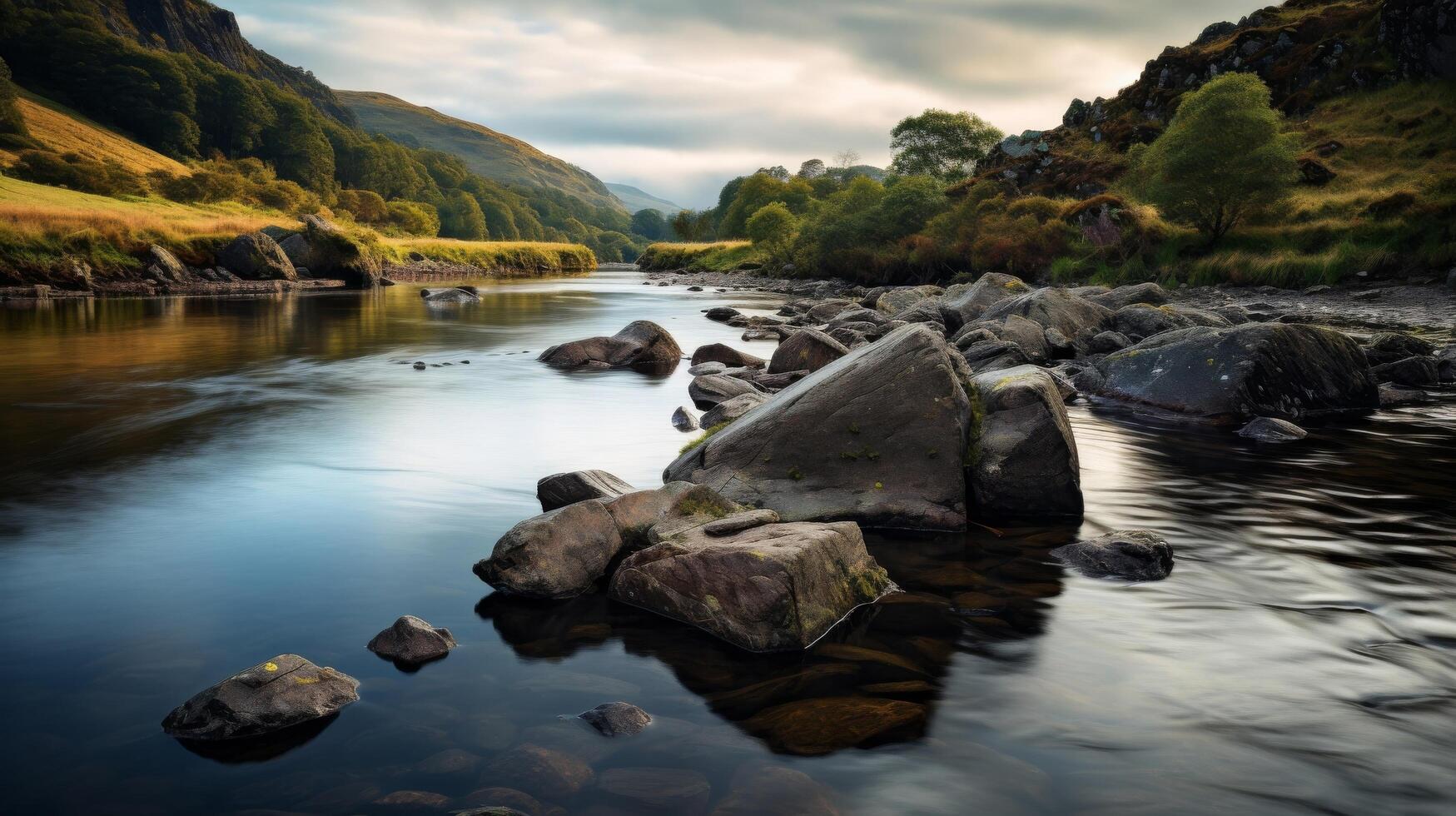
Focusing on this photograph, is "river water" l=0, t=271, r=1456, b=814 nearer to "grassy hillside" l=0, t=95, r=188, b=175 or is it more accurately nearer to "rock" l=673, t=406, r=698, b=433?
"rock" l=673, t=406, r=698, b=433

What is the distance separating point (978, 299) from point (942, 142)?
263 feet

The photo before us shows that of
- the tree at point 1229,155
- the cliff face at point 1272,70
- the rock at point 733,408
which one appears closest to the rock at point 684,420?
the rock at point 733,408

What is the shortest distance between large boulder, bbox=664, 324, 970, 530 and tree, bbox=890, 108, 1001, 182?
95.0 m

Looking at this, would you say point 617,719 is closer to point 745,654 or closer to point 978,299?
point 745,654

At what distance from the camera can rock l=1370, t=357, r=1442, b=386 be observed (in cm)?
1692

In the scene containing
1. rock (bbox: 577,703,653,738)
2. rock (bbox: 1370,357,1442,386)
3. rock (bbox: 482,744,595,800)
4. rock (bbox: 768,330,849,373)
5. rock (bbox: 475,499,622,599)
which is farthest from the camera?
rock (bbox: 1370,357,1442,386)

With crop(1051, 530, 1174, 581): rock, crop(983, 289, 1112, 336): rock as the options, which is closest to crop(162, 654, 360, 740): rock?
crop(1051, 530, 1174, 581): rock

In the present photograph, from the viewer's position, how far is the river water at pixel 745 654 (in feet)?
13.6

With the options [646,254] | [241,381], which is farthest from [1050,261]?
[646,254]

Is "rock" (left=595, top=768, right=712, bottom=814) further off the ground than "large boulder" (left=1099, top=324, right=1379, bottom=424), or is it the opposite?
"large boulder" (left=1099, top=324, right=1379, bottom=424)

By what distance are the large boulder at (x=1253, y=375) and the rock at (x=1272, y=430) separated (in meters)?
0.69

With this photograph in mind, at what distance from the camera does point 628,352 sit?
817 inches

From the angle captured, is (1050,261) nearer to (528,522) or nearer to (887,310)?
(887,310)

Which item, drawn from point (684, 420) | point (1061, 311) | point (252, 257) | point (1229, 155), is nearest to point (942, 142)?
point (1229, 155)
